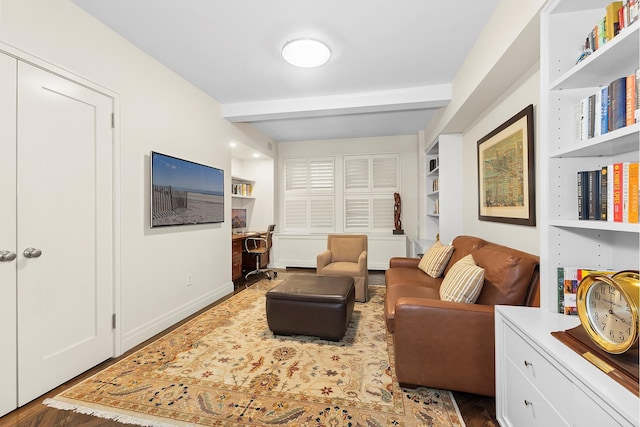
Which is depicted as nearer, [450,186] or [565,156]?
[565,156]

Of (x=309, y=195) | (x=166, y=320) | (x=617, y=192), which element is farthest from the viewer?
(x=309, y=195)

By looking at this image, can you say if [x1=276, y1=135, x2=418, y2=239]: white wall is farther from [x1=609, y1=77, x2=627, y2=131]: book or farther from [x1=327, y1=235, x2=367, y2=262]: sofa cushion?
[x1=609, y1=77, x2=627, y2=131]: book

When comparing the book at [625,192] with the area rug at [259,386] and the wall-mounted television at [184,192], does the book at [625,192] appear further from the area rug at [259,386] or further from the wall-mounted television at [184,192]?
the wall-mounted television at [184,192]

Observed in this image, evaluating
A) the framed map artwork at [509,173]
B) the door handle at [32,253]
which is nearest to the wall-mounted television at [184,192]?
the door handle at [32,253]

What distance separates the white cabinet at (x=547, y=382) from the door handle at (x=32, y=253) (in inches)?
106

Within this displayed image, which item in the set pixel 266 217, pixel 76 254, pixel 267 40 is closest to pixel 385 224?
pixel 266 217

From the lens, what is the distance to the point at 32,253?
1705 millimetres

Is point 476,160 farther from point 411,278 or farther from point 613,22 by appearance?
point 613,22

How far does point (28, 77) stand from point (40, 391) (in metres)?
1.94

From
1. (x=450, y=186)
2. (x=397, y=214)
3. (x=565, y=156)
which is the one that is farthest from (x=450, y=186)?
(x=565, y=156)

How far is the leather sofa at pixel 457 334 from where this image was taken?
5.30ft

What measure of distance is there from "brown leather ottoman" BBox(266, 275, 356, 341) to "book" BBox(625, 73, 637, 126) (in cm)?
197

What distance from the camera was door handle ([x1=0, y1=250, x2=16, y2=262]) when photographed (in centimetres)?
157

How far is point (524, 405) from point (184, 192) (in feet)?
10.1
